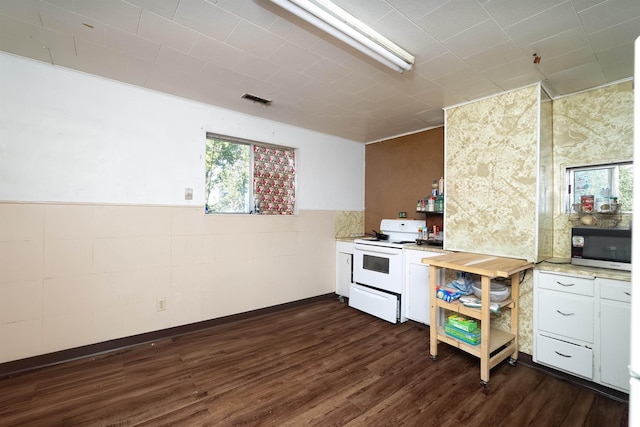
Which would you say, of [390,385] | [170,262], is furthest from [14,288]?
[390,385]

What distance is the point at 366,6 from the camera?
1634mm

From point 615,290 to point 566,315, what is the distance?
1.21ft

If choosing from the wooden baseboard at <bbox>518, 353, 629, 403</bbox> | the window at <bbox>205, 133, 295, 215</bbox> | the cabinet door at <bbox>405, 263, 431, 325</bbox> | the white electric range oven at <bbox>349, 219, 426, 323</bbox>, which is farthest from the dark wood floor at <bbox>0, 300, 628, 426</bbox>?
the window at <bbox>205, 133, 295, 215</bbox>

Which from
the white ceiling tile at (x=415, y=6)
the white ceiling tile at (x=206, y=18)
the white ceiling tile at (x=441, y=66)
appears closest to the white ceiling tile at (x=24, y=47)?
the white ceiling tile at (x=206, y=18)

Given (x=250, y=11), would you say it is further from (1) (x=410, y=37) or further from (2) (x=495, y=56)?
(2) (x=495, y=56)

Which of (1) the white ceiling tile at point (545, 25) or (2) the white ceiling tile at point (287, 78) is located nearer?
(1) the white ceiling tile at point (545, 25)

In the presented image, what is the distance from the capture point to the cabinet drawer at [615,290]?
75.9 inches

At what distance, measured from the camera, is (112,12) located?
170 cm

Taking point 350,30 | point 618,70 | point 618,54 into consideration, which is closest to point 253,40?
point 350,30

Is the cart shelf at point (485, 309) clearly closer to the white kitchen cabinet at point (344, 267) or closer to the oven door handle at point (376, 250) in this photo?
the oven door handle at point (376, 250)

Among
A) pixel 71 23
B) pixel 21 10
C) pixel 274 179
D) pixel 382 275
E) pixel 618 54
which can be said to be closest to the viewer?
pixel 21 10

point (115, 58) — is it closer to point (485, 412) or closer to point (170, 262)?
point (170, 262)

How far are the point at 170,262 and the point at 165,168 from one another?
3.19 feet

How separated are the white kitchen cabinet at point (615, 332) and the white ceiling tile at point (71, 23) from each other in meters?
3.95
